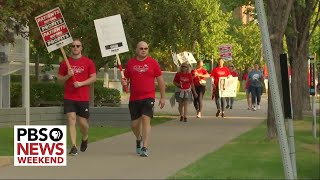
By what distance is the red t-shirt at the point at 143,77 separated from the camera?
12.6 metres

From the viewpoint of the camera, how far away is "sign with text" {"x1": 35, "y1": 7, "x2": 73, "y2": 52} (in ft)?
43.1

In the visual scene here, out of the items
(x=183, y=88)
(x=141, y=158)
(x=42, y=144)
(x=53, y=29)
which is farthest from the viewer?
(x=183, y=88)

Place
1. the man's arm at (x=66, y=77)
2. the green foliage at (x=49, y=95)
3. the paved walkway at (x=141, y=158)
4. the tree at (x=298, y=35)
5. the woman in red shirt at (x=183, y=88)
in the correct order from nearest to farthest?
the paved walkway at (x=141, y=158) → the man's arm at (x=66, y=77) → the woman in red shirt at (x=183, y=88) → the green foliage at (x=49, y=95) → the tree at (x=298, y=35)

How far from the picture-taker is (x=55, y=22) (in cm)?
1331

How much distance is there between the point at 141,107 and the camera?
1260cm

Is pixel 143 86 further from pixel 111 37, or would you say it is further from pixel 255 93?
pixel 255 93

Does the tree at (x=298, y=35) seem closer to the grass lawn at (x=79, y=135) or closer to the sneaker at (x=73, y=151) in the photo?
the grass lawn at (x=79, y=135)

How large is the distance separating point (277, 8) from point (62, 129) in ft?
21.8

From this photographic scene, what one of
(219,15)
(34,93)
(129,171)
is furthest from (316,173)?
(219,15)

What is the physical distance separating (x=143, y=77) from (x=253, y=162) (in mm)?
2545

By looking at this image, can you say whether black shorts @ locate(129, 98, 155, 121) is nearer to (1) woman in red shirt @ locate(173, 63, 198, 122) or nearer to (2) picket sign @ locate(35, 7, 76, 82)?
(2) picket sign @ locate(35, 7, 76, 82)

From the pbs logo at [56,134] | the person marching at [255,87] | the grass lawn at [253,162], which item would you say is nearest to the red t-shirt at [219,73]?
the person marching at [255,87]

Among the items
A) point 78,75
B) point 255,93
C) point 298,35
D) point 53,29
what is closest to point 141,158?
point 78,75

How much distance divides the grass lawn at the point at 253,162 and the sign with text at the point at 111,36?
2.50m
